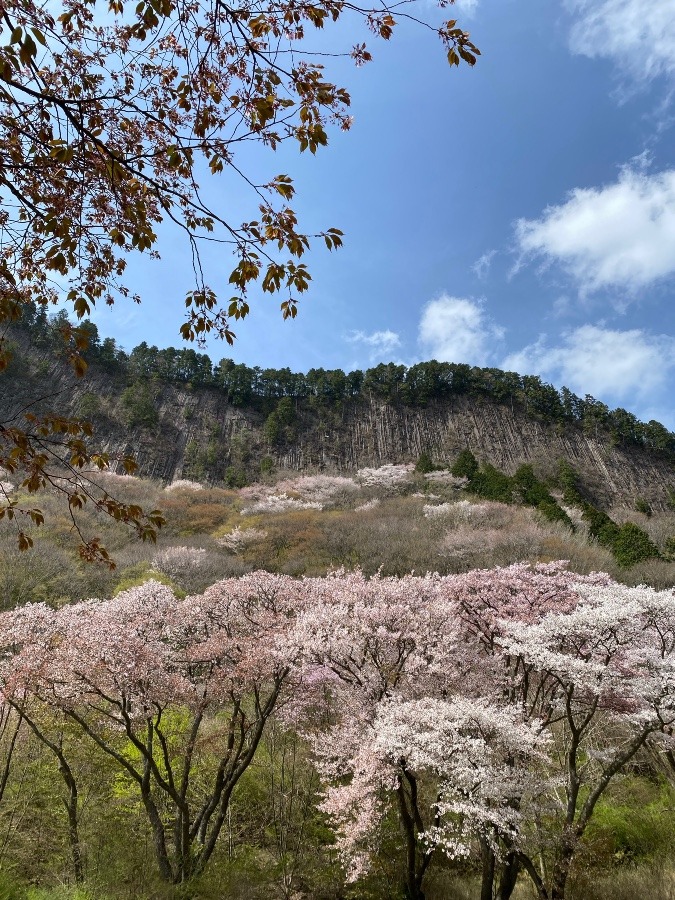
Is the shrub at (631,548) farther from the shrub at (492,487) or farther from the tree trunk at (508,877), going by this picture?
the tree trunk at (508,877)

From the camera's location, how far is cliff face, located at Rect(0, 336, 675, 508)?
167ft

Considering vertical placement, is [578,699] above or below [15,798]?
above

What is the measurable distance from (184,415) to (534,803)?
53.9 metres

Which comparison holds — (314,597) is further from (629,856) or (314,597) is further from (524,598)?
(629,856)

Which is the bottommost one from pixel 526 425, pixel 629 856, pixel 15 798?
pixel 629 856

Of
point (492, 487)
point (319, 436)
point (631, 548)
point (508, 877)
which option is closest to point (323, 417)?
point (319, 436)

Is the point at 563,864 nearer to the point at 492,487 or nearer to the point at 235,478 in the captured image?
the point at 492,487

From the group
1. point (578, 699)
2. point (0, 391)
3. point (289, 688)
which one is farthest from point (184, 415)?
point (578, 699)

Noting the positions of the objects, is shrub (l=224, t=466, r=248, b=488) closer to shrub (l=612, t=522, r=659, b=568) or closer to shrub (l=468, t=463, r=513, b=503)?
shrub (l=468, t=463, r=513, b=503)

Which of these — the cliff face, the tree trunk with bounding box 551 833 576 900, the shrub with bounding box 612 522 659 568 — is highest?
the cliff face

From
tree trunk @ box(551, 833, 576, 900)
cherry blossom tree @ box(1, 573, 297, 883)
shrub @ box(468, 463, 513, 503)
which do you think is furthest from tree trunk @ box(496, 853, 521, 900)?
shrub @ box(468, 463, 513, 503)

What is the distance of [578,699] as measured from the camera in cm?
876

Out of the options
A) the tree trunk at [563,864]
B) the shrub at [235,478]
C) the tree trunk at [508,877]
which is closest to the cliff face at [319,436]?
the shrub at [235,478]

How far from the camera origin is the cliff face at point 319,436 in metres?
50.8
